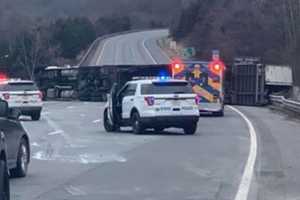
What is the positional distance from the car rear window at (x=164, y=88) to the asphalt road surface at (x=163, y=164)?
1314 mm

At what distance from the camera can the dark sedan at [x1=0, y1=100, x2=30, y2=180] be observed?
1572 centimetres

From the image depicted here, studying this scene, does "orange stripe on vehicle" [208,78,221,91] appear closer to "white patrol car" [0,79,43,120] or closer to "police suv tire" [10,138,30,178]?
"white patrol car" [0,79,43,120]

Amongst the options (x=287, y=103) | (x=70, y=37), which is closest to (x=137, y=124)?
(x=287, y=103)

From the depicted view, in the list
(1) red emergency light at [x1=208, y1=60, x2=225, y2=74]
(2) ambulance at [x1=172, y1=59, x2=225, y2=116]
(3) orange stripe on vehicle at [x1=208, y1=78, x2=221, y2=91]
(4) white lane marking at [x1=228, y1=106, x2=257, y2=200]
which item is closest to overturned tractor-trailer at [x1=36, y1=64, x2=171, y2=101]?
(1) red emergency light at [x1=208, y1=60, x2=225, y2=74]

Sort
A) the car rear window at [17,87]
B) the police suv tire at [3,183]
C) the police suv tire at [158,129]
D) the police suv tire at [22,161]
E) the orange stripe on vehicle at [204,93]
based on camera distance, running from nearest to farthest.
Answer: the police suv tire at [3,183] < the police suv tire at [22,161] < the police suv tire at [158,129] < the car rear window at [17,87] < the orange stripe on vehicle at [204,93]

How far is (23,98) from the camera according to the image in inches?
1606

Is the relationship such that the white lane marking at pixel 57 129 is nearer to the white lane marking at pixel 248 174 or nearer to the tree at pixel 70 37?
the white lane marking at pixel 248 174

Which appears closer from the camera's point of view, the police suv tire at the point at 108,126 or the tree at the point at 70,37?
the police suv tire at the point at 108,126

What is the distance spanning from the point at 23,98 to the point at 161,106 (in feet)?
38.0

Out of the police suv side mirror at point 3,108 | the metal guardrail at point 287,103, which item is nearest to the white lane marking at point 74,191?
the police suv side mirror at point 3,108

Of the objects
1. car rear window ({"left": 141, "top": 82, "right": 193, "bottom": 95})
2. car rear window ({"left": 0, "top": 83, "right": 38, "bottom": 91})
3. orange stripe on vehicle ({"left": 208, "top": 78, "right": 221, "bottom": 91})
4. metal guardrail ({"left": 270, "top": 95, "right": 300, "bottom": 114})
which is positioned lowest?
metal guardrail ({"left": 270, "top": 95, "right": 300, "bottom": 114})

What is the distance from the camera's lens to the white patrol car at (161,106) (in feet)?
99.9

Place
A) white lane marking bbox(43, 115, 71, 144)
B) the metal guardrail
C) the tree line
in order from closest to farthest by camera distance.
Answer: white lane marking bbox(43, 115, 71, 144)
the metal guardrail
the tree line

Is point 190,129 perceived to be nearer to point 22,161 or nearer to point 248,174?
point 248,174
